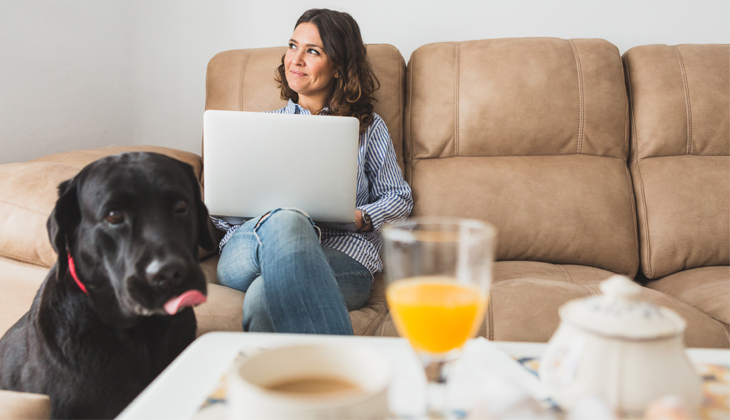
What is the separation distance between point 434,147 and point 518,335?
0.92 m

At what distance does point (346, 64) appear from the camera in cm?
167

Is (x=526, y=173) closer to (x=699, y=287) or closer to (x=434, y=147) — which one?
(x=434, y=147)

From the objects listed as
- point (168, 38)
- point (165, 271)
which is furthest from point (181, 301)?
point (168, 38)

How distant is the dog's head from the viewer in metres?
0.68

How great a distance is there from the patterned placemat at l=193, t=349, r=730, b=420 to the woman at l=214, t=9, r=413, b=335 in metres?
A: 0.38

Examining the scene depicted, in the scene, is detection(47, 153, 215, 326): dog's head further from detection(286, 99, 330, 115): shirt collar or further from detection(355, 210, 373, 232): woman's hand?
detection(286, 99, 330, 115): shirt collar

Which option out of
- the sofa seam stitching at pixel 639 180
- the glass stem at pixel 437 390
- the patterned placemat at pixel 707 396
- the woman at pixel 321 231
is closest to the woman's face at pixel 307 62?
the woman at pixel 321 231

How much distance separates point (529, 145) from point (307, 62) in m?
0.85

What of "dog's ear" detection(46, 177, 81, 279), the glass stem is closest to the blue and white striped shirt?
"dog's ear" detection(46, 177, 81, 279)

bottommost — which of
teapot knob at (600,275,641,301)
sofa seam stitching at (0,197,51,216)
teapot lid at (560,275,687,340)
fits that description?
sofa seam stitching at (0,197,51,216)

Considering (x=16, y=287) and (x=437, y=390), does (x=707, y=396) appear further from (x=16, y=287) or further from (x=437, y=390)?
(x=16, y=287)

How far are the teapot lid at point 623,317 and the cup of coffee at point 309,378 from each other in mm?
189

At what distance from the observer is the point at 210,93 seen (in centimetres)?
189

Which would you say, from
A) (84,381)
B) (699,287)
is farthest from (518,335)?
(84,381)
